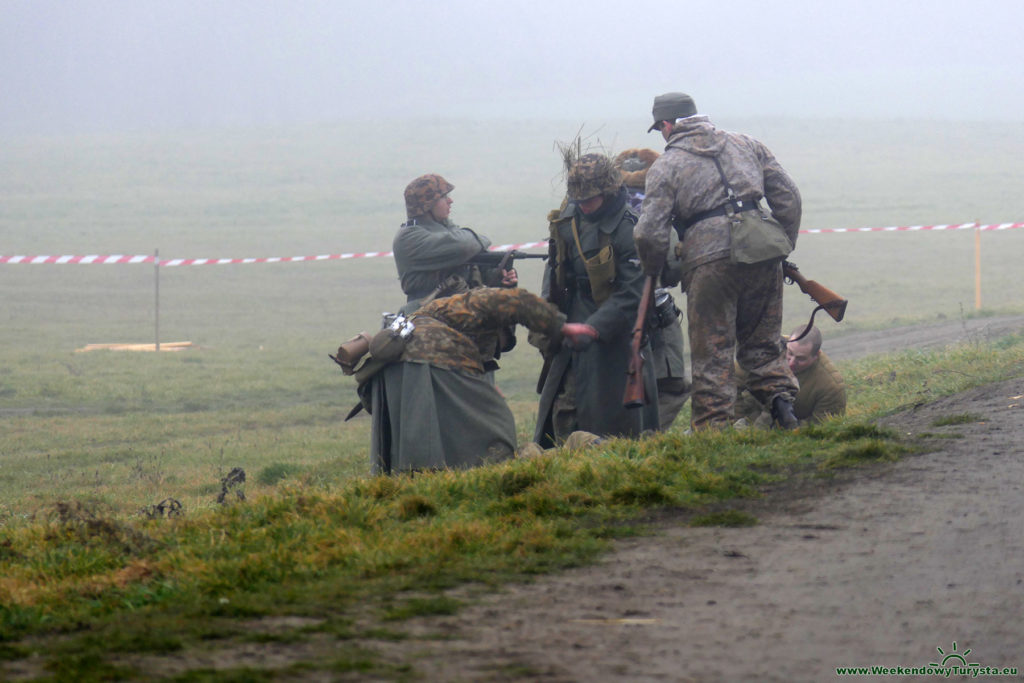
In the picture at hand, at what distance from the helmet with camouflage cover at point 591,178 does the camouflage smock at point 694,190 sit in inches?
17.7

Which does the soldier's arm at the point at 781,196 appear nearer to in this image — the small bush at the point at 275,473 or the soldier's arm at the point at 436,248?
the soldier's arm at the point at 436,248

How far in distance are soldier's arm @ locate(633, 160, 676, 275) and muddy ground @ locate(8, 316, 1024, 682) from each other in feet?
5.80

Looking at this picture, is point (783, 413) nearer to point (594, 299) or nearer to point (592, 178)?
point (594, 299)

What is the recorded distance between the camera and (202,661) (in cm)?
304

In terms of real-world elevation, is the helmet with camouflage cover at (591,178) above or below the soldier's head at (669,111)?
below

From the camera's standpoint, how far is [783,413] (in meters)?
6.73

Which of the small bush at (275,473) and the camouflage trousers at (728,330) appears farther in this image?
the small bush at (275,473)

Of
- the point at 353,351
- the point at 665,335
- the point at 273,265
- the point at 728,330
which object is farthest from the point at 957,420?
the point at 273,265

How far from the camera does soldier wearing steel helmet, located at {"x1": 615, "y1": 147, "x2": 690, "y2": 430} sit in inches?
277

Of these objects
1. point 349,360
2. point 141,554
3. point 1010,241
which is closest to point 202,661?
point 141,554

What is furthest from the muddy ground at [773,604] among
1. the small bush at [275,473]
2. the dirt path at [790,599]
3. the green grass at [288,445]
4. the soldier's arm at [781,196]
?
the small bush at [275,473]

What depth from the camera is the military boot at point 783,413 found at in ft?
22.0

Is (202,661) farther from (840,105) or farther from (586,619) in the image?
(840,105)

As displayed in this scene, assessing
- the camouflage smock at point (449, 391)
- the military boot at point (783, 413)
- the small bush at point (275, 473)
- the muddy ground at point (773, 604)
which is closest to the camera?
the muddy ground at point (773, 604)
